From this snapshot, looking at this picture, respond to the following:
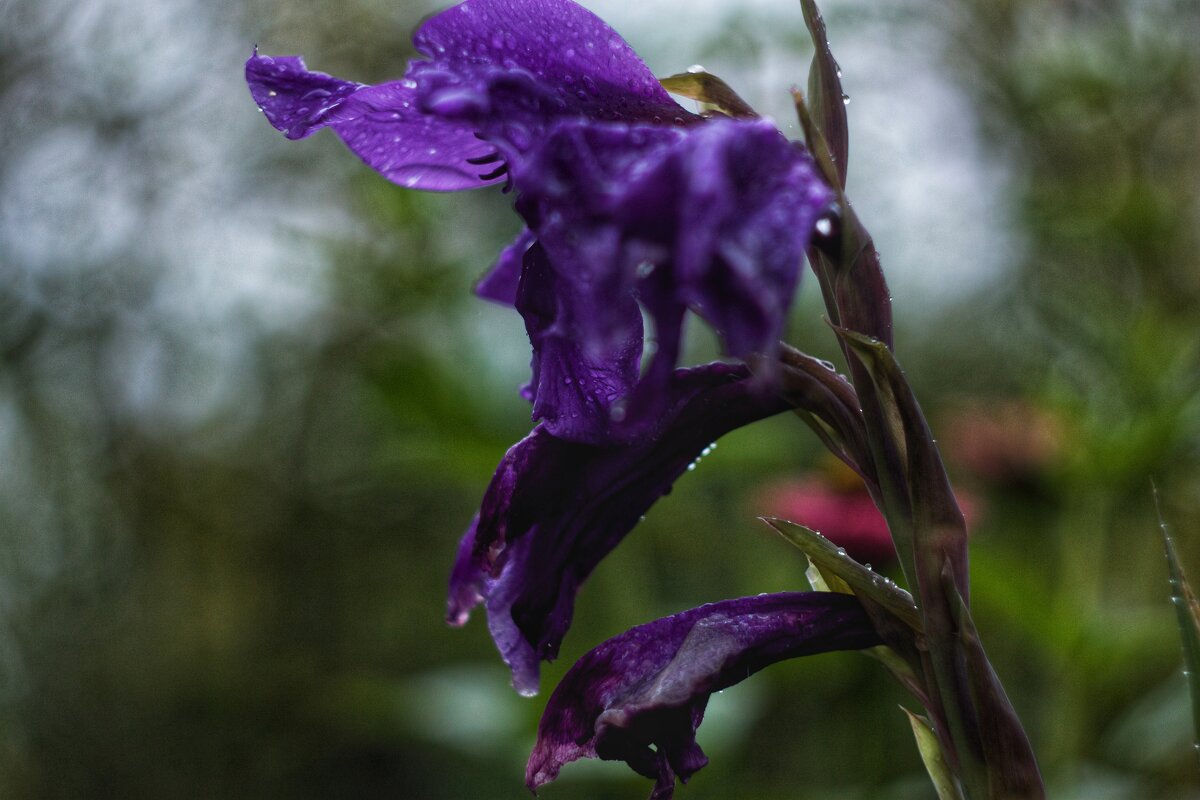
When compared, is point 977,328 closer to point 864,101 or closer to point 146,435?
point 864,101

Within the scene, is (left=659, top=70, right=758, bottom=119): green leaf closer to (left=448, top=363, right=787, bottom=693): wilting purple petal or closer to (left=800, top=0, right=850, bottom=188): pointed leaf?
(left=800, top=0, right=850, bottom=188): pointed leaf

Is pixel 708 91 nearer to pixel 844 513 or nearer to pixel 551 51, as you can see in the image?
pixel 551 51

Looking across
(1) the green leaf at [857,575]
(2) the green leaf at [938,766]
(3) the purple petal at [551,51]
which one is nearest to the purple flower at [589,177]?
(3) the purple petal at [551,51]

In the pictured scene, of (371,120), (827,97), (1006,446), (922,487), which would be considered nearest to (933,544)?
(922,487)

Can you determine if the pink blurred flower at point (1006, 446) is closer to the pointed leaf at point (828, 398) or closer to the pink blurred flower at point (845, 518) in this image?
the pink blurred flower at point (845, 518)

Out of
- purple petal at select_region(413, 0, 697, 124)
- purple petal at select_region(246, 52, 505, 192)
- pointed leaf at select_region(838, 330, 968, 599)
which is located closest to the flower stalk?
pointed leaf at select_region(838, 330, 968, 599)
